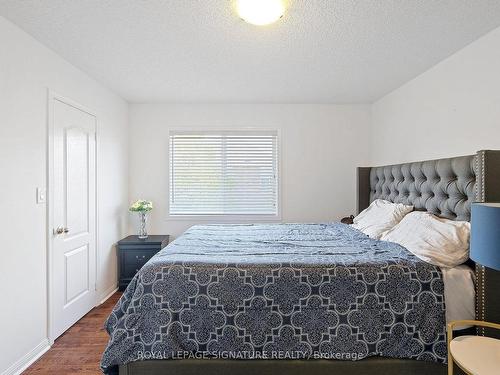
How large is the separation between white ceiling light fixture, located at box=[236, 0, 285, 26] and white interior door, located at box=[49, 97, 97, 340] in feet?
5.58

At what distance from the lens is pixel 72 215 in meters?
2.65

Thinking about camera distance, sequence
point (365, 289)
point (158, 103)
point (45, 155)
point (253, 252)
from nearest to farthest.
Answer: point (365, 289), point (253, 252), point (45, 155), point (158, 103)

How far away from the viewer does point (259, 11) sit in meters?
→ 1.65

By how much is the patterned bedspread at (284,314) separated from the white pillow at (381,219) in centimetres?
82

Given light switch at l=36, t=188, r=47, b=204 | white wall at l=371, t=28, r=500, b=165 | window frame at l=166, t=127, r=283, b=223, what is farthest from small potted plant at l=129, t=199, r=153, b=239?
white wall at l=371, t=28, r=500, b=165

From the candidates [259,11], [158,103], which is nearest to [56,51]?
[158,103]

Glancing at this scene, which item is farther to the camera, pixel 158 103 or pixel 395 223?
pixel 158 103

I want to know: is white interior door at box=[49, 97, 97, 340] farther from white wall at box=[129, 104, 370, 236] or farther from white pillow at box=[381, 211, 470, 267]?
white pillow at box=[381, 211, 470, 267]

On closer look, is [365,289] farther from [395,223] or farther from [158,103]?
[158,103]

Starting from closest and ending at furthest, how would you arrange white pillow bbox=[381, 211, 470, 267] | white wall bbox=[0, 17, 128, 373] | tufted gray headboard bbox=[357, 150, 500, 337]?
tufted gray headboard bbox=[357, 150, 500, 337] → white pillow bbox=[381, 211, 470, 267] → white wall bbox=[0, 17, 128, 373]

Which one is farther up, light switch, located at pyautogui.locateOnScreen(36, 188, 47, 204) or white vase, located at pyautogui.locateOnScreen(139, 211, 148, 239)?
light switch, located at pyautogui.locateOnScreen(36, 188, 47, 204)

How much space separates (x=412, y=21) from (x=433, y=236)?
137cm

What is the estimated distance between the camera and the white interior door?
2396 mm

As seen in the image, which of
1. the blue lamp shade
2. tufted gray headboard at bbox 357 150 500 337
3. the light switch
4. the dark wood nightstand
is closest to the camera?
the blue lamp shade
